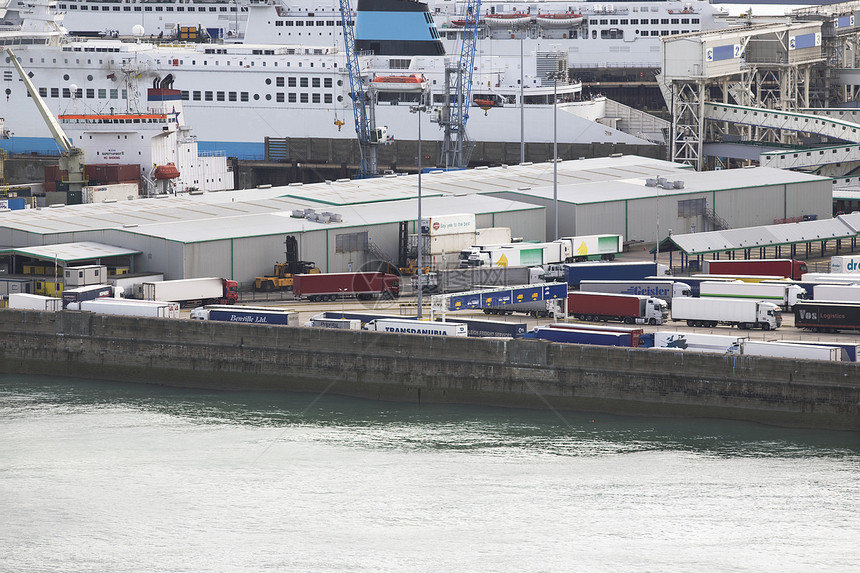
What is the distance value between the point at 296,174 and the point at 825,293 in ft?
166

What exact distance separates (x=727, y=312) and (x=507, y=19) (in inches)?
2873

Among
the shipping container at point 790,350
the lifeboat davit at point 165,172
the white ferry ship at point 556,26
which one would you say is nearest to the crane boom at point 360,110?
the lifeboat davit at point 165,172

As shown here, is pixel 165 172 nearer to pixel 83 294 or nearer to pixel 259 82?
pixel 259 82

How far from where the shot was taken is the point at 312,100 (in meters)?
106

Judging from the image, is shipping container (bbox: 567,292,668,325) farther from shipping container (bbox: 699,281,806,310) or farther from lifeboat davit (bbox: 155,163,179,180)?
lifeboat davit (bbox: 155,163,179,180)

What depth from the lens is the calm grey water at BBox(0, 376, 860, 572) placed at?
37969 mm

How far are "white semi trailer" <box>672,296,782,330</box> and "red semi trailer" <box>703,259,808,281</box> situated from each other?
8035 millimetres

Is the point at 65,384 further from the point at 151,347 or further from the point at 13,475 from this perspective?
the point at 13,475

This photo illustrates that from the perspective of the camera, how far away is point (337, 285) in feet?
200

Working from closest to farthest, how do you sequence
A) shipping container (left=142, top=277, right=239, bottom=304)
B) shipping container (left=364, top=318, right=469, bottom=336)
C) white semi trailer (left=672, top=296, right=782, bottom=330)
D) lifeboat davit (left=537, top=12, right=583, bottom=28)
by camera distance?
shipping container (left=364, top=318, right=469, bottom=336)
white semi trailer (left=672, top=296, right=782, bottom=330)
shipping container (left=142, top=277, right=239, bottom=304)
lifeboat davit (left=537, top=12, right=583, bottom=28)

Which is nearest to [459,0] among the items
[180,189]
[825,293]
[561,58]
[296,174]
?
[561,58]

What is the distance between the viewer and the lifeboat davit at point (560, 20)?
126 m

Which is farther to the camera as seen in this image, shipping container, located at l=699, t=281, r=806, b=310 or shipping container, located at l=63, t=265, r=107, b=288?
shipping container, located at l=63, t=265, r=107, b=288

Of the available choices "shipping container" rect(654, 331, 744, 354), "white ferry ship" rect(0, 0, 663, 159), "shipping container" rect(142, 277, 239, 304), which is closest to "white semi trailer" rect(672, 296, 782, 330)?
"shipping container" rect(654, 331, 744, 354)
